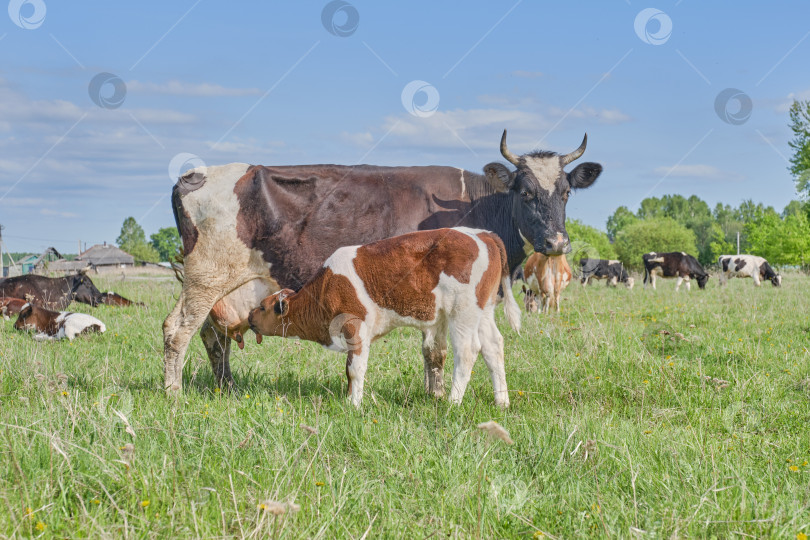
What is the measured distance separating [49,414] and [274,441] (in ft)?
4.73

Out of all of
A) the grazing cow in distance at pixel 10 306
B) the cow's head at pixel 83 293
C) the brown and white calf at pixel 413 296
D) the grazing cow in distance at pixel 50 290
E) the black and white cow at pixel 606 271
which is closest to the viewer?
the brown and white calf at pixel 413 296

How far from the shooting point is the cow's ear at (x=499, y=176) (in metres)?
7.45

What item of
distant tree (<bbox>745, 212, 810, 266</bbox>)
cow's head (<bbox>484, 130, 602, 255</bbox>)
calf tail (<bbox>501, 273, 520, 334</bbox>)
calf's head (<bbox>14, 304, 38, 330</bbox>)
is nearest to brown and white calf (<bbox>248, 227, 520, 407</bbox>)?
calf tail (<bbox>501, 273, 520, 334</bbox>)

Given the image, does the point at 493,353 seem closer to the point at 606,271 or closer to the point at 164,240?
the point at 606,271

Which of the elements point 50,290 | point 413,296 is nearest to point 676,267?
point 50,290

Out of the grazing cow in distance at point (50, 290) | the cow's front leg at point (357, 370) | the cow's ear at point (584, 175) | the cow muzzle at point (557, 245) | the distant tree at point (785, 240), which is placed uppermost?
the distant tree at point (785, 240)

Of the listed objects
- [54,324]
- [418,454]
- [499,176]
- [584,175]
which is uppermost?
[584,175]

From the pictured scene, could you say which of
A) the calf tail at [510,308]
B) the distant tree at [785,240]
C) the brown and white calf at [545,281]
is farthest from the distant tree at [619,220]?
the calf tail at [510,308]

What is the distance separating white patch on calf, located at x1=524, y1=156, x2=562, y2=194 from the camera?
7391 millimetres

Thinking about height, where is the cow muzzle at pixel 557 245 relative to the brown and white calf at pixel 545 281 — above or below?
below

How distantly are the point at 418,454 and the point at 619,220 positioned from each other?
403 ft

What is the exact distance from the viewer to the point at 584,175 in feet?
26.5

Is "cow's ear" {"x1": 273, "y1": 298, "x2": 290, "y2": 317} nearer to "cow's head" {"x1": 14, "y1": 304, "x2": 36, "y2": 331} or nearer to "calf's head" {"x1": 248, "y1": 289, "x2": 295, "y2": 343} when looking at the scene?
"calf's head" {"x1": 248, "y1": 289, "x2": 295, "y2": 343}

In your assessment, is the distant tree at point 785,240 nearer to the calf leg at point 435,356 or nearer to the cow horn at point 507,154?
the cow horn at point 507,154
